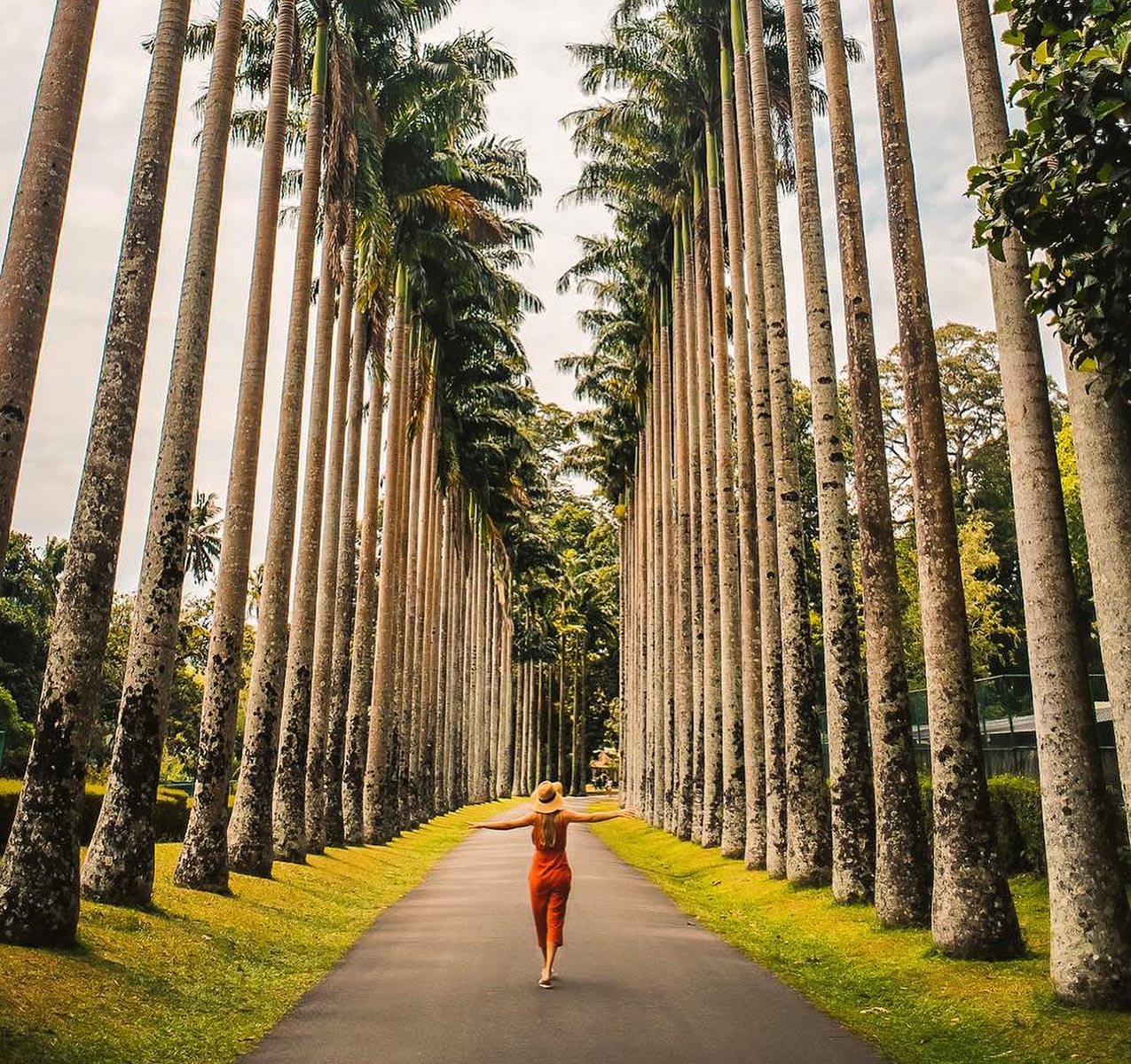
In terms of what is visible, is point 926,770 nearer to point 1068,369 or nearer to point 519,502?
point 1068,369

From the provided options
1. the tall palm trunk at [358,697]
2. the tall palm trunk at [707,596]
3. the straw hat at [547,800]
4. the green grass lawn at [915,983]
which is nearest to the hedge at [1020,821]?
the green grass lawn at [915,983]

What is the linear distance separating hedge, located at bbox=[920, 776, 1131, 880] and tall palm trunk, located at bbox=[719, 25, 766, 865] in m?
5.19

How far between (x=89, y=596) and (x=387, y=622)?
1721cm

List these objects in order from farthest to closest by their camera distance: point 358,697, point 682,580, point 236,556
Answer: point 682,580, point 358,697, point 236,556

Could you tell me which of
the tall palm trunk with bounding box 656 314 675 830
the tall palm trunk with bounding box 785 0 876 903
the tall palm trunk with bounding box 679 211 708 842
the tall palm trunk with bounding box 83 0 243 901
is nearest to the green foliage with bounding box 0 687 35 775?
the tall palm trunk with bounding box 679 211 708 842

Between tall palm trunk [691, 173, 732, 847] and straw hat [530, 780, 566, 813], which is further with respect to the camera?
tall palm trunk [691, 173, 732, 847]

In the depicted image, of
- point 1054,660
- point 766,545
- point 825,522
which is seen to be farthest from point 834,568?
point 1054,660

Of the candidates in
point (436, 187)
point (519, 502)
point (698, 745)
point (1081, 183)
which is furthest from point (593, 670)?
point (1081, 183)

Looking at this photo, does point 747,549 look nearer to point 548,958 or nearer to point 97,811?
point 97,811

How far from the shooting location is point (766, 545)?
1902 centimetres

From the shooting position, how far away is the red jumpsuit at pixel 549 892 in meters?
8.86

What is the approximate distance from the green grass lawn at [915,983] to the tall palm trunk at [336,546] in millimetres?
7831

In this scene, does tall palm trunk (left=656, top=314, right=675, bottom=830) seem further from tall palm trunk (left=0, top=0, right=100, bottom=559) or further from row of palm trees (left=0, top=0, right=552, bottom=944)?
tall palm trunk (left=0, top=0, right=100, bottom=559)

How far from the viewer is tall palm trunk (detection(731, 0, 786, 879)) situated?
1742 centimetres
